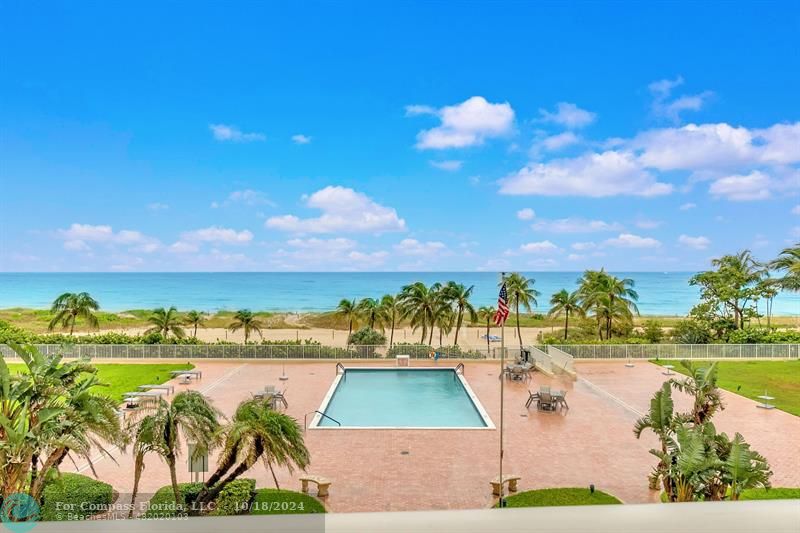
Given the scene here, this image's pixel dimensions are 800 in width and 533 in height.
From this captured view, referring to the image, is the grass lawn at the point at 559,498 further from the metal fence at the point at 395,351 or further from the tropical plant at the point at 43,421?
the metal fence at the point at 395,351

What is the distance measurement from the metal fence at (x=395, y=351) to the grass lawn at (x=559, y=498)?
1591cm

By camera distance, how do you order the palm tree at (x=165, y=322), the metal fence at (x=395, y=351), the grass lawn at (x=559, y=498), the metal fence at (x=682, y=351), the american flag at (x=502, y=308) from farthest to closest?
the palm tree at (x=165, y=322) → the metal fence at (x=682, y=351) → the metal fence at (x=395, y=351) → the american flag at (x=502, y=308) → the grass lawn at (x=559, y=498)

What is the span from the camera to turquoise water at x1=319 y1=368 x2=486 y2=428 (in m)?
15.8

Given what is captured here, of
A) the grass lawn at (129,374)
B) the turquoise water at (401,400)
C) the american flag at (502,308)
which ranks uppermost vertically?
the american flag at (502,308)

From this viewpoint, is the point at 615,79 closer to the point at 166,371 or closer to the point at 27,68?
the point at 27,68

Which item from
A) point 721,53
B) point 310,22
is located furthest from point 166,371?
point 721,53

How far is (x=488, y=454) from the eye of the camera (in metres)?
12.2

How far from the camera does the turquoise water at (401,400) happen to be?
1575 centimetres

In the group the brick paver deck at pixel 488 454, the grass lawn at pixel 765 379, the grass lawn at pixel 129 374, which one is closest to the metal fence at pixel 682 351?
the grass lawn at pixel 765 379

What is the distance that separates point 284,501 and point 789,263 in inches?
1408

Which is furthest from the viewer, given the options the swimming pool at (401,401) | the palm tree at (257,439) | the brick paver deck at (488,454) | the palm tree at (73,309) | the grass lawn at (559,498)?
the palm tree at (73,309)

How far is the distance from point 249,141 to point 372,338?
41.9m

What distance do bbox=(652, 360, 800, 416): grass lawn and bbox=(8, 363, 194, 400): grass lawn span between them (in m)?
21.4

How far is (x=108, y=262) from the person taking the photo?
57688 millimetres
